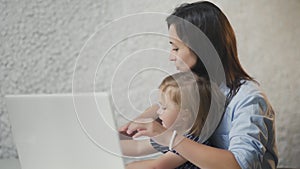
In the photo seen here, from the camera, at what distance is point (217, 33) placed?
5.57 ft

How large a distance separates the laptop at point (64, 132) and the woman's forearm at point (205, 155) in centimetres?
38

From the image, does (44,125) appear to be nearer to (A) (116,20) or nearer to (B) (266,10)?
(A) (116,20)

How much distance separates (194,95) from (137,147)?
0.80ft

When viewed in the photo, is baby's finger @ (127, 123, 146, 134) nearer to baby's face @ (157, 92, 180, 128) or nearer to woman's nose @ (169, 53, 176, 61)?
baby's face @ (157, 92, 180, 128)

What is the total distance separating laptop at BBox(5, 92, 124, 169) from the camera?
126 centimetres

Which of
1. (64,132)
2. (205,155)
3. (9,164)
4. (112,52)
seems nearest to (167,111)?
(205,155)

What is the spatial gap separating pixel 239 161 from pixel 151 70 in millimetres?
404

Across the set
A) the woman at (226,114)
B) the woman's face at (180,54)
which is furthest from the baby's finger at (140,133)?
the woman's face at (180,54)

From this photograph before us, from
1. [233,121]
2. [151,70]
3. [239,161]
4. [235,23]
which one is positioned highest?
[235,23]

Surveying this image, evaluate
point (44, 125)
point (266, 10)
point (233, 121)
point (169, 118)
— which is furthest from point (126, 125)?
point (266, 10)

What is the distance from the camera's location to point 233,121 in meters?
1.66

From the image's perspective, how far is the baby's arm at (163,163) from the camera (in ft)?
5.43

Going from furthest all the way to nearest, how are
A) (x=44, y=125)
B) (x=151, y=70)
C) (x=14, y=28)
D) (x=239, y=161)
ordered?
(x=14, y=28), (x=151, y=70), (x=239, y=161), (x=44, y=125)

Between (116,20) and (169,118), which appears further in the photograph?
(116,20)
